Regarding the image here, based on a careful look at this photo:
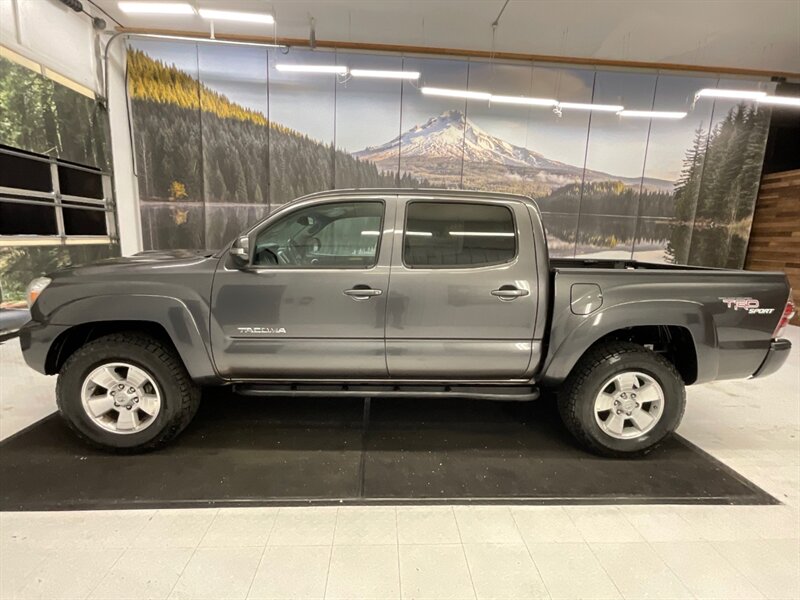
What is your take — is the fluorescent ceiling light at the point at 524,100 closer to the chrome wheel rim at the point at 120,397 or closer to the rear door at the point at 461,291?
the rear door at the point at 461,291

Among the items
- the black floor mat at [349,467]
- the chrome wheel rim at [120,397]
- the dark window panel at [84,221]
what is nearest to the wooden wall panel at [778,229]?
the black floor mat at [349,467]

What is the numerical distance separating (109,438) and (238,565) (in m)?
1.42

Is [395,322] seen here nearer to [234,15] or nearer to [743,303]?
[743,303]

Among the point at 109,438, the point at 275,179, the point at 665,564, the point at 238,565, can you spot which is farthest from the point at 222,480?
the point at 275,179

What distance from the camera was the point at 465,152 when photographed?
318 inches

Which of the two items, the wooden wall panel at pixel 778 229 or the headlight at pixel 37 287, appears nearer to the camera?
the headlight at pixel 37 287

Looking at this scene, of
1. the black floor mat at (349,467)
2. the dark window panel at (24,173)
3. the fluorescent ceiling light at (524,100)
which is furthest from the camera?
the fluorescent ceiling light at (524,100)

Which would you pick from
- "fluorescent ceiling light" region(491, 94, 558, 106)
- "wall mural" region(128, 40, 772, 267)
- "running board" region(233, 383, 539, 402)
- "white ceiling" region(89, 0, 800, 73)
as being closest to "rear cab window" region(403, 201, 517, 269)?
"running board" region(233, 383, 539, 402)

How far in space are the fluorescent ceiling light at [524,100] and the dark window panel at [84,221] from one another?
750 cm

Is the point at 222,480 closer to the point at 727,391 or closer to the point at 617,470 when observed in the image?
the point at 617,470

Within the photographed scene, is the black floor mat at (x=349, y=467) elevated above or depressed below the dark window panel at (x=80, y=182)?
below

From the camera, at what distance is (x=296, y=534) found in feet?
6.38

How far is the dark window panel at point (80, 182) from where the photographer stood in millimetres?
6118

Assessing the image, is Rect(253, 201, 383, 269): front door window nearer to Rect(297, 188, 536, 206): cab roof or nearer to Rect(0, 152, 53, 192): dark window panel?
Rect(297, 188, 536, 206): cab roof
